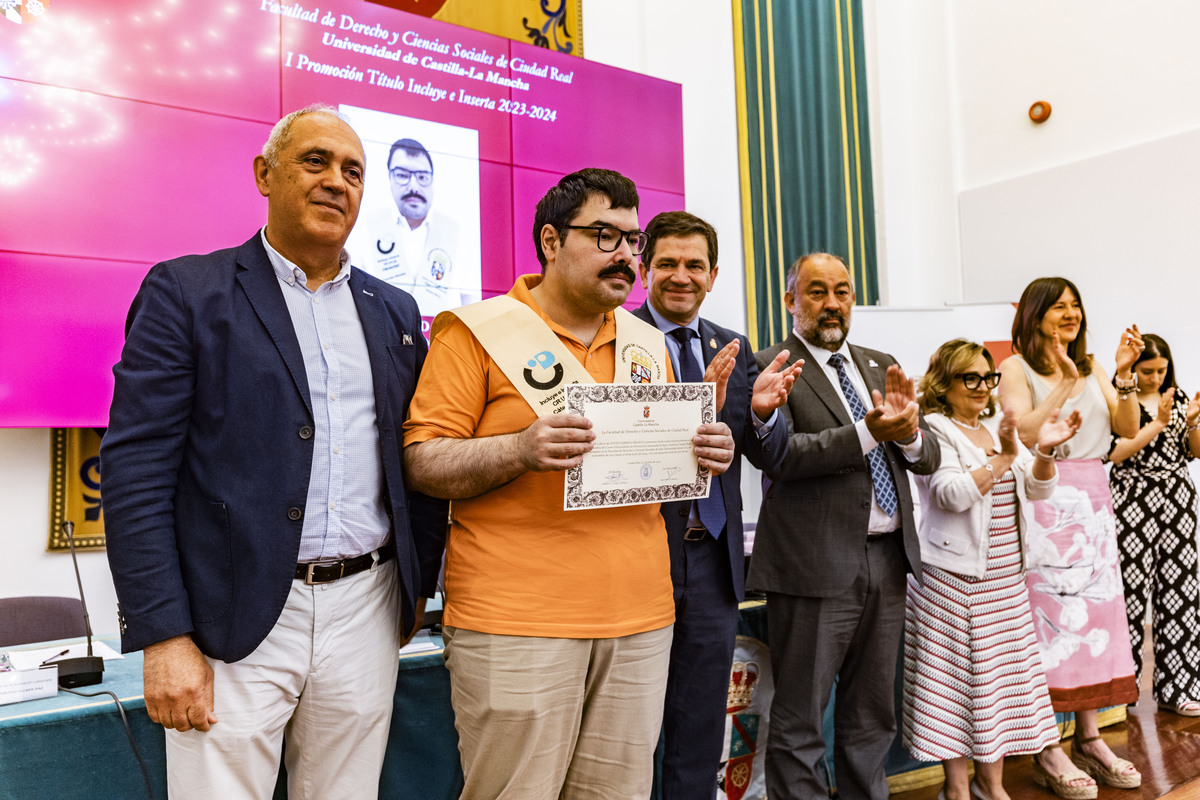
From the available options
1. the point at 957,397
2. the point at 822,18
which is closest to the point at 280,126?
the point at 957,397

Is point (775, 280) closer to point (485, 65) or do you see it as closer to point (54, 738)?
point (485, 65)

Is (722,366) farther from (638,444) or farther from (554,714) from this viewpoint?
(554,714)

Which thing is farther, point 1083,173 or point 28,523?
point 1083,173

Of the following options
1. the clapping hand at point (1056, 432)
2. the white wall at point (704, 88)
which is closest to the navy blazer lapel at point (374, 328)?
the clapping hand at point (1056, 432)

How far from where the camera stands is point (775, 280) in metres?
5.58

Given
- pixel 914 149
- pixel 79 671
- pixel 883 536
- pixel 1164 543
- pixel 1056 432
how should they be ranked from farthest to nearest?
pixel 914 149, pixel 1164 543, pixel 1056 432, pixel 883 536, pixel 79 671

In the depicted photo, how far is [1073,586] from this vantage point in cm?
288

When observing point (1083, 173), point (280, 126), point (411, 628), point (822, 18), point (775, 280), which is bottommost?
point (411, 628)

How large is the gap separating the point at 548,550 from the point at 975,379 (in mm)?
1753

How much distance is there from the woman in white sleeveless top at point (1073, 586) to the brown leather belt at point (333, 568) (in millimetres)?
2376

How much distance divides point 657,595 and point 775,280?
4.33m

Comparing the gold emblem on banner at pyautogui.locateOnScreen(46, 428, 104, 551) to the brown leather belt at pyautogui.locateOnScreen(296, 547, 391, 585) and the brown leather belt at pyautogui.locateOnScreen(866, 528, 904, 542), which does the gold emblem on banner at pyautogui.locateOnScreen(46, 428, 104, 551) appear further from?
the brown leather belt at pyautogui.locateOnScreen(866, 528, 904, 542)

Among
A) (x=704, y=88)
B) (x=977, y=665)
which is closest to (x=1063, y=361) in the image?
(x=977, y=665)

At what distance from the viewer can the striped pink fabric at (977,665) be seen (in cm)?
246
